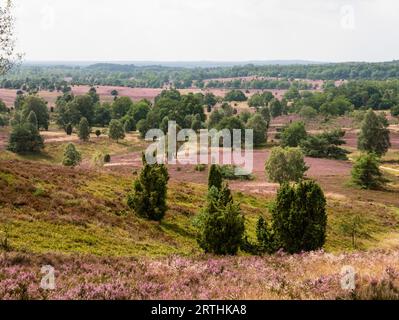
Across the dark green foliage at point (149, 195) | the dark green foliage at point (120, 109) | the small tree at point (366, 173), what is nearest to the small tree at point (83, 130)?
the dark green foliage at point (120, 109)

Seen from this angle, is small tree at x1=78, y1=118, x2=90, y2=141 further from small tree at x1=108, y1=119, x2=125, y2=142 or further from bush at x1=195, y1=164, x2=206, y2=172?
Result: bush at x1=195, y1=164, x2=206, y2=172

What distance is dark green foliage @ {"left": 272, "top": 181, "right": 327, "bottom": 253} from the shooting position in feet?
79.8

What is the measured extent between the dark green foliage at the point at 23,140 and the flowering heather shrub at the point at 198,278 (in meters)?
103

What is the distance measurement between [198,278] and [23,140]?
108m

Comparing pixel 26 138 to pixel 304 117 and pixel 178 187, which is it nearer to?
pixel 178 187

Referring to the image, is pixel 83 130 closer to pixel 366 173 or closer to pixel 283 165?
pixel 283 165

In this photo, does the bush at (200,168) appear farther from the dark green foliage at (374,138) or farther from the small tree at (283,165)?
the dark green foliage at (374,138)

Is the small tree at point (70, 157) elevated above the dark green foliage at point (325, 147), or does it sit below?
above

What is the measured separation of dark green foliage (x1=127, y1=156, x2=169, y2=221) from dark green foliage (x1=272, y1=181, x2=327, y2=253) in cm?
1004

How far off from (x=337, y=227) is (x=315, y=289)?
32.3 meters

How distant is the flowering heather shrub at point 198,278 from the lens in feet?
34.9

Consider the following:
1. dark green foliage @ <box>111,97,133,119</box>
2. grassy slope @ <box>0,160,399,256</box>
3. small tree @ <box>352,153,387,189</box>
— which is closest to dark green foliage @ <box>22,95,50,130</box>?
dark green foliage @ <box>111,97,133,119</box>
